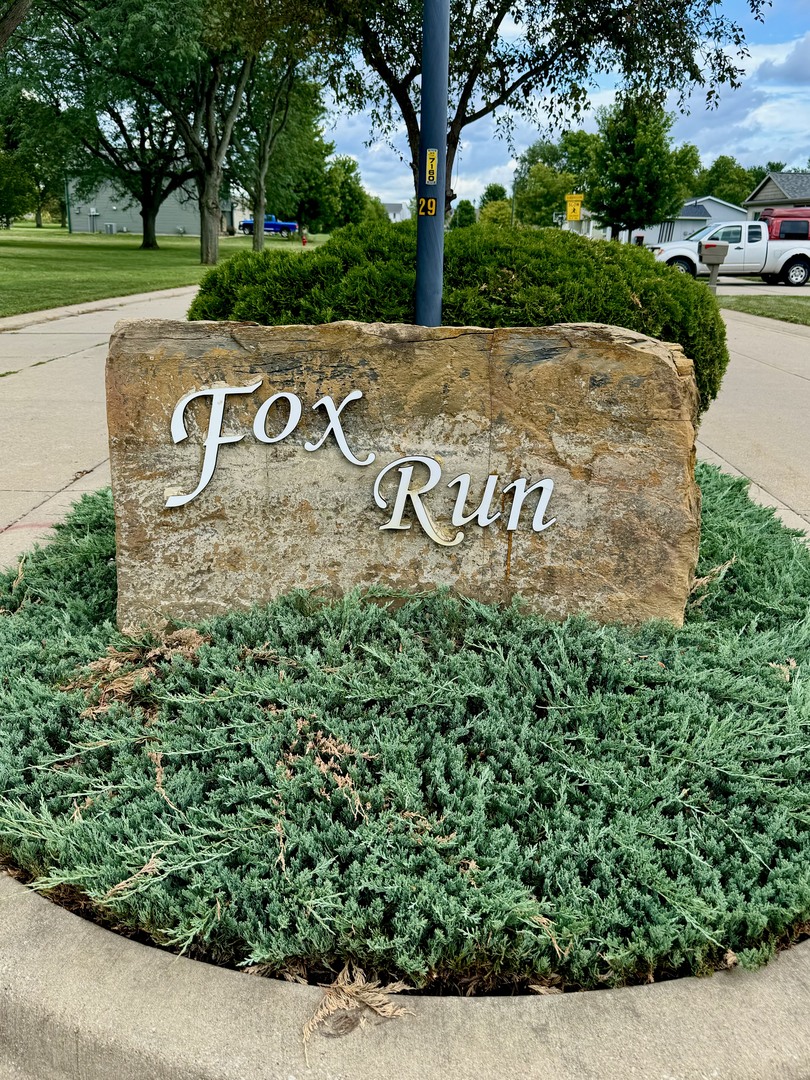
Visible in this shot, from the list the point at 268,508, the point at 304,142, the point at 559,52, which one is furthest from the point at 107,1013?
the point at 304,142

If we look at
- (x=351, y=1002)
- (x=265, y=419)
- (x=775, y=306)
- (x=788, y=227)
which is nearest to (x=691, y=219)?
(x=788, y=227)

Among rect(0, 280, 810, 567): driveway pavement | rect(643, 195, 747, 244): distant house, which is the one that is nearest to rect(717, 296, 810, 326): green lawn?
rect(0, 280, 810, 567): driveway pavement

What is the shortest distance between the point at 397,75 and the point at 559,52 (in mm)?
1945

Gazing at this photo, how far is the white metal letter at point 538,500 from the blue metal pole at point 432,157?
0.90m

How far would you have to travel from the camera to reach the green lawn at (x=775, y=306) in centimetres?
1739

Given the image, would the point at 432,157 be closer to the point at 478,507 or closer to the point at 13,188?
the point at 478,507

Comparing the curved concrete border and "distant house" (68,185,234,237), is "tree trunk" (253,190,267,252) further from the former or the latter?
"distant house" (68,185,234,237)

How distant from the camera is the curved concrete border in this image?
1.74 m

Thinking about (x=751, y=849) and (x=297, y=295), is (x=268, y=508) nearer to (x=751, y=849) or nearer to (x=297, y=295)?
(x=297, y=295)

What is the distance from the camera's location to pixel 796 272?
27.7 m

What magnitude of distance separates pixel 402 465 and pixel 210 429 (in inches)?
29.2

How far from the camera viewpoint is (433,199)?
11.7 ft

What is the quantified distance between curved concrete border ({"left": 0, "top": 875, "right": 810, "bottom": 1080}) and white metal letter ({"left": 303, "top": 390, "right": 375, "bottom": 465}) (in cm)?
185

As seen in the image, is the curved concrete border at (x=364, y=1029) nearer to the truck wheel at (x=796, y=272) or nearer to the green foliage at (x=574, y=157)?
the truck wheel at (x=796, y=272)
